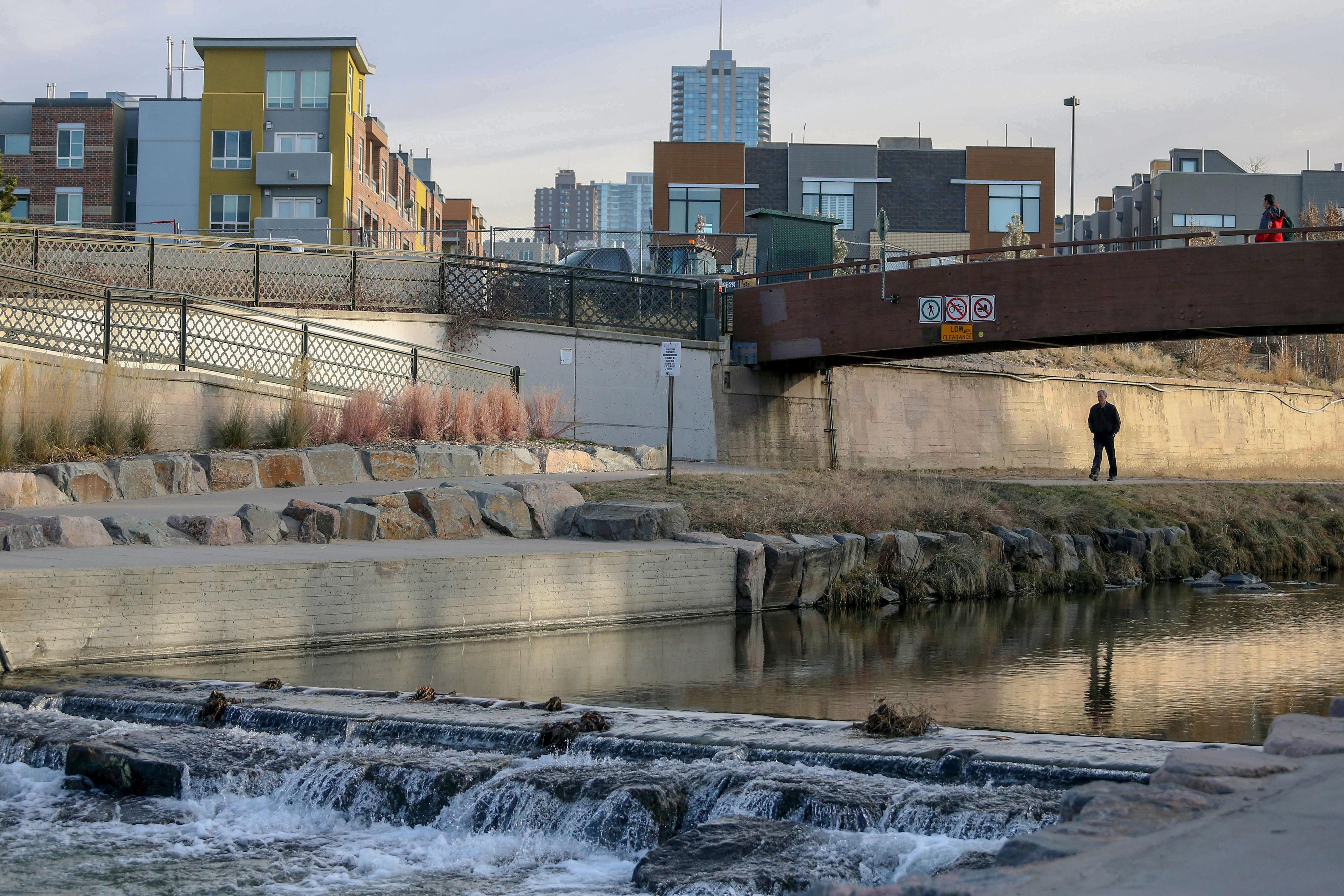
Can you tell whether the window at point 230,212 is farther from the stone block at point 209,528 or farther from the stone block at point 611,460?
the stone block at point 209,528

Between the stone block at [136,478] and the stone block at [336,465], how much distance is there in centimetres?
211

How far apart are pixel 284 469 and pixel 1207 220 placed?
55.5m

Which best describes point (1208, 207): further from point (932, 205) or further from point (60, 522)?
point (60, 522)

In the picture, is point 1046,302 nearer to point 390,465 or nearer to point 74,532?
point 390,465

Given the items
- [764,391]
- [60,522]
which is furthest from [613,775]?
[764,391]

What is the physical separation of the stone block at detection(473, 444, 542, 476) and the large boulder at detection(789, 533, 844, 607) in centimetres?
489

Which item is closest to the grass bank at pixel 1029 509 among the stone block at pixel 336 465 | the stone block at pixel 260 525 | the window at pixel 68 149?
the stone block at pixel 336 465

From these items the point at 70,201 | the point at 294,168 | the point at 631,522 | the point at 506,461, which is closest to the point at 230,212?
the point at 294,168

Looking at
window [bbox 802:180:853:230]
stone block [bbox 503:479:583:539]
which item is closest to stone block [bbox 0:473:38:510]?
stone block [bbox 503:479:583:539]

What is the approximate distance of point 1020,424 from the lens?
34.1m

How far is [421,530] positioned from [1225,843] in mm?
11771

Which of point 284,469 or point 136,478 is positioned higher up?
point 284,469

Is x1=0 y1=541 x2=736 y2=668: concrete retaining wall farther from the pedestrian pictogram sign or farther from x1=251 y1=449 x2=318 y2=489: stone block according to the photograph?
the pedestrian pictogram sign

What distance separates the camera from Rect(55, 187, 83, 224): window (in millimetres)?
57562
